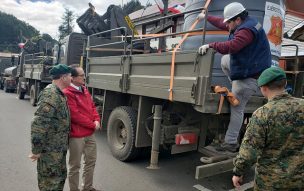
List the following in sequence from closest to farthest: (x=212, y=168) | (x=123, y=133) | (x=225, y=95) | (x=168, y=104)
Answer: (x=212, y=168) < (x=225, y=95) < (x=168, y=104) < (x=123, y=133)

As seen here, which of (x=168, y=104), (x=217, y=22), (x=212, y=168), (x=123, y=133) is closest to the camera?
(x=212, y=168)

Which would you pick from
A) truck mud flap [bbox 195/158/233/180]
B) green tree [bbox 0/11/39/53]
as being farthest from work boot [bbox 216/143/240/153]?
green tree [bbox 0/11/39/53]

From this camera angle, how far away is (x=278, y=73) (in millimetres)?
2412

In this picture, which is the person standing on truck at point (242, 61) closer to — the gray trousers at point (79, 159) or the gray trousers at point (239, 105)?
the gray trousers at point (239, 105)

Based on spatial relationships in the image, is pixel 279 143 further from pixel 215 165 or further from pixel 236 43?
pixel 236 43

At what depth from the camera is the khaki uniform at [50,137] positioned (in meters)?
3.11

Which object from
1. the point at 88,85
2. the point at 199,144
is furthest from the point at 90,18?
the point at 199,144

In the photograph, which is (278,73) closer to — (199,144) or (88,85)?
(199,144)

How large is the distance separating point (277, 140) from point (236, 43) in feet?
5.22

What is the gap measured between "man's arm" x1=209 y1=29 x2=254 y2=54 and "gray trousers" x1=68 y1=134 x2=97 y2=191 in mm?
1872

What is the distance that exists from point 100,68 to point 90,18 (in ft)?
8.99

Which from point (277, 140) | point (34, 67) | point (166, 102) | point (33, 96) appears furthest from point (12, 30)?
point (277, 140)

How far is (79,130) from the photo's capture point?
378cm

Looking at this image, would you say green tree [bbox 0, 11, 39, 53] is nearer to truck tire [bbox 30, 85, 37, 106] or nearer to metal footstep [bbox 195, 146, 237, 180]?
truck tire [bbox 30, 85, 37, 106]
